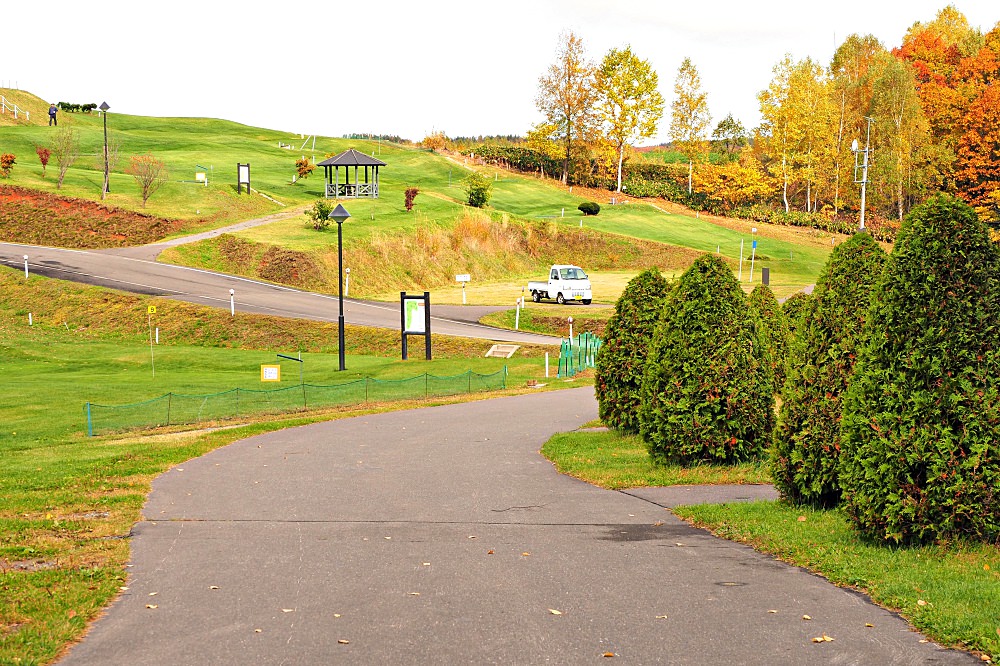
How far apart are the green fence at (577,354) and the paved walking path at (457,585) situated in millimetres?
20792

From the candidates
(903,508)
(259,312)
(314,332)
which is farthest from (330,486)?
(259,312)

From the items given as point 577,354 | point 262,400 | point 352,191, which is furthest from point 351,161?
point 262,400

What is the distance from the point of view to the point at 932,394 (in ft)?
31.3

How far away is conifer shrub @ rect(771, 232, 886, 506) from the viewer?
11.4 metres

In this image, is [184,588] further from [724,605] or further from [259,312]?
[259,312]

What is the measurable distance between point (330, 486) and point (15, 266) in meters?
46.6

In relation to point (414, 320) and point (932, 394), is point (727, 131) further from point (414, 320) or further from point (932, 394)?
point (932, 394)

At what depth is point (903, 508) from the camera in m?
9.45

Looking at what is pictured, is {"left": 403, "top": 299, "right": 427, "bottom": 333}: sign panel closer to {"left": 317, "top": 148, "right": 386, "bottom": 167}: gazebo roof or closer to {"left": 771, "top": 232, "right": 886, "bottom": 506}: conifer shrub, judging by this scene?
{"left": 771, "top": 232, "right": 886, "bottom": 506}: conifer shrub

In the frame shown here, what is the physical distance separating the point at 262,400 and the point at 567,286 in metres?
28.5

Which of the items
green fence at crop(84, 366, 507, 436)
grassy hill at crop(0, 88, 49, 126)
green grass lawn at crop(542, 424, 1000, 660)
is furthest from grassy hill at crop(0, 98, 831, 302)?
green grass lawn at crop(542, 424, 1000, 660)

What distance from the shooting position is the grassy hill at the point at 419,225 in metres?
62.0

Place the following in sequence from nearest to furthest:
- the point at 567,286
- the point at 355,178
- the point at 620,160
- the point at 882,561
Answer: the point at 882,561, the point at 567,286, the point at 355,178, the point at 620,160

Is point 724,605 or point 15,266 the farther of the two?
point 15,266
